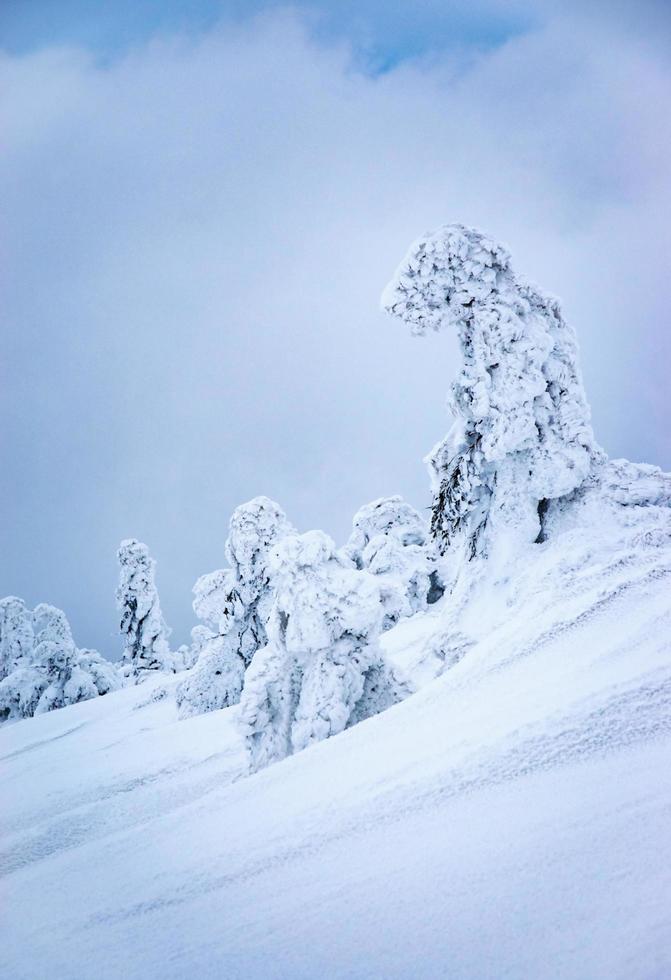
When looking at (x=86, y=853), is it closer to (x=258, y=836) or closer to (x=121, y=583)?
(x=258, y=836)

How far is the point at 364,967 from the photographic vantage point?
8.46 feet

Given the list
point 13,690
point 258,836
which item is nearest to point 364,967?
point 258,836

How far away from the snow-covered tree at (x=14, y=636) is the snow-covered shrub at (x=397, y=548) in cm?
2686

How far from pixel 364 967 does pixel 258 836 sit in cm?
155

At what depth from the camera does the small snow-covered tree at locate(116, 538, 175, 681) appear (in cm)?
3850

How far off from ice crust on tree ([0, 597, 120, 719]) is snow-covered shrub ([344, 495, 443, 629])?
712 inches

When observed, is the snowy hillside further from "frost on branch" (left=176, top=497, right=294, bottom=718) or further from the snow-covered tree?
the snow-covered tree

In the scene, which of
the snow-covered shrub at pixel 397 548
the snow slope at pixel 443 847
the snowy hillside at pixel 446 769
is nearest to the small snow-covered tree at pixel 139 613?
the snow-covered shrub at pixel 397 548

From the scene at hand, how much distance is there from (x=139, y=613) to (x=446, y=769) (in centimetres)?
3809

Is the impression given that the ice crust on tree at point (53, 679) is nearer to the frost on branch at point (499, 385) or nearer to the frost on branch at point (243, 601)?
the frost on branch at point (243, 601)

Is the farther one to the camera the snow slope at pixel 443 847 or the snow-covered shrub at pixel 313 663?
the snow-covered shrub at pixel 313 663

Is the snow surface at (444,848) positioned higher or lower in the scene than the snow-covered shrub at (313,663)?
lower

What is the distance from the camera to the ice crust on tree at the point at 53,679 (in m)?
31.4

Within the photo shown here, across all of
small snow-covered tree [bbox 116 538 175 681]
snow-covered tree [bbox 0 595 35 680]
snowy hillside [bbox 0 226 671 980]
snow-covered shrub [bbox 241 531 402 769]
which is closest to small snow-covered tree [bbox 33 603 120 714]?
small snow-covered tree [bbox 116 538 175 681]
